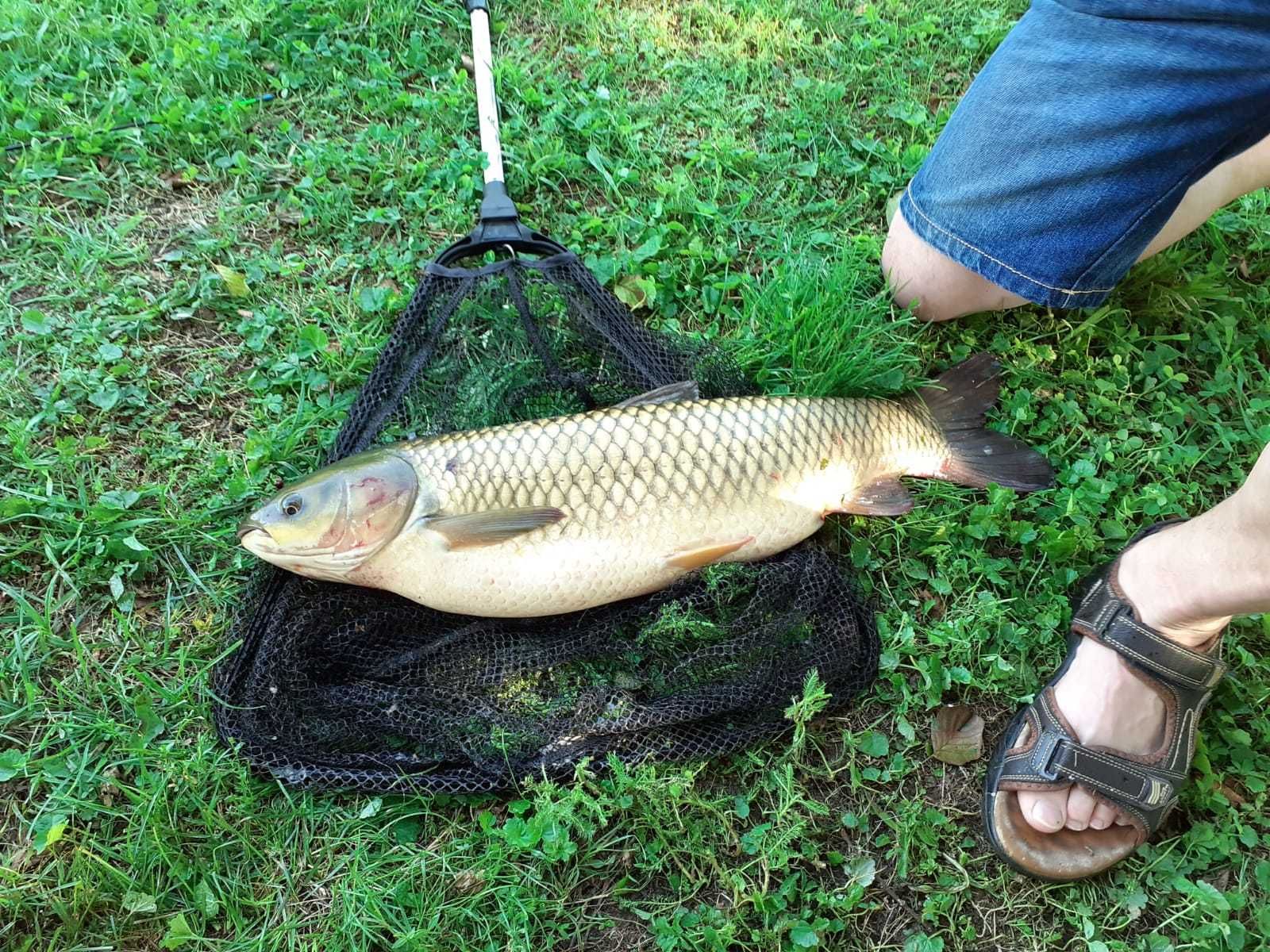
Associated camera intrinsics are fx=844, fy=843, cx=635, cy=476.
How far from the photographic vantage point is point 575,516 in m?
1.93

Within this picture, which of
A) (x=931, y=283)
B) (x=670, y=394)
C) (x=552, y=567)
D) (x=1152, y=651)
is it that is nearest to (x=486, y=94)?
(x=670, y=394)

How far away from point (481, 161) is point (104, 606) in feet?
5.62

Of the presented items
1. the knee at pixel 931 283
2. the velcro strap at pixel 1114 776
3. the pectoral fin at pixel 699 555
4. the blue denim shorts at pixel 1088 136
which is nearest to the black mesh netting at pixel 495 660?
the pectoral fin at pixel 699 555

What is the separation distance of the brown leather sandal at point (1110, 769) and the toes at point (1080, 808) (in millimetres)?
15

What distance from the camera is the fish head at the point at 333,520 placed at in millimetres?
1907

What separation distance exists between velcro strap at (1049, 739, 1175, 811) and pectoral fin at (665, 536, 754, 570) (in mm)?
884

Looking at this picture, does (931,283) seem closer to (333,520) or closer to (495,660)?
(495,660)

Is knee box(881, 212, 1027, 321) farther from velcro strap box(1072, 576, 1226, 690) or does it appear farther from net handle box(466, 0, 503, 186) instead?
net handle box(466, 0, 503, 186)

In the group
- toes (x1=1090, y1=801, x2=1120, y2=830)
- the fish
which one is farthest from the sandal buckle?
the fish

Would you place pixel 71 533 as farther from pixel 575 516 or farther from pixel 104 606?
pixel 575 516

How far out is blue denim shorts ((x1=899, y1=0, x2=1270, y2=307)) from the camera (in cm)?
190

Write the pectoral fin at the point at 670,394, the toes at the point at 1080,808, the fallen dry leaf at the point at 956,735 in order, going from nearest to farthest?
1. the toes at the point at 1080,808
2. the fallen dry leaf at the point at 956,735
3. the pectoral fin at the point at 670,394

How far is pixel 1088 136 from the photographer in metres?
2.05

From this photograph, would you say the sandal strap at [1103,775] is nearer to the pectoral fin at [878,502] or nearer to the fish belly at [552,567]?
the pectoral fin at [878,502]
